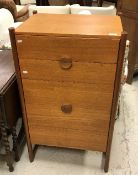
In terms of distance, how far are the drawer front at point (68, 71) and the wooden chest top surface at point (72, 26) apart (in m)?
0.15

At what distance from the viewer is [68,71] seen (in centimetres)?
111

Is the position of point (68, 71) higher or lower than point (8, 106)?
higher

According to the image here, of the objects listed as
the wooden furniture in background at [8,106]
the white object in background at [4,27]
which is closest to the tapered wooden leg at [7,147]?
the wooden furniture in background at [8,106]

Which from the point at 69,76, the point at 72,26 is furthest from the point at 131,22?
the point at 69,76

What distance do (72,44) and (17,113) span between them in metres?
0.64

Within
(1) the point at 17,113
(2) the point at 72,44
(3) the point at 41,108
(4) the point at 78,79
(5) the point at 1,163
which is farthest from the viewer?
(5) the point at 1,163

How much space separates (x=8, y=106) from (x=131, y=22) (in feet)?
4.93

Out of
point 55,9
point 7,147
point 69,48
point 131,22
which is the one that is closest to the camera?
point 69,48

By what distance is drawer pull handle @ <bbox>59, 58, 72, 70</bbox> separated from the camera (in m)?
1.08

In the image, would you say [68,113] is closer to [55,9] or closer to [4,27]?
[4,27]

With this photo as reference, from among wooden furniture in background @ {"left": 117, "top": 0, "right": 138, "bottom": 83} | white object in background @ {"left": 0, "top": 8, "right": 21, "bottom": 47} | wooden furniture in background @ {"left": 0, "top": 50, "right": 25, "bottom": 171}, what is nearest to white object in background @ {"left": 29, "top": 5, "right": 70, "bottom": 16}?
white object in background @ {"left": 0, "top": 8, "right": 21, "bottom": 47}

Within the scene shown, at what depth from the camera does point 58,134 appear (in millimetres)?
1366

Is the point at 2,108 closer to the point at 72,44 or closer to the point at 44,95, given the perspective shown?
the point at 44,95

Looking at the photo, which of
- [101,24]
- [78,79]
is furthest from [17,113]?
[101,24]
